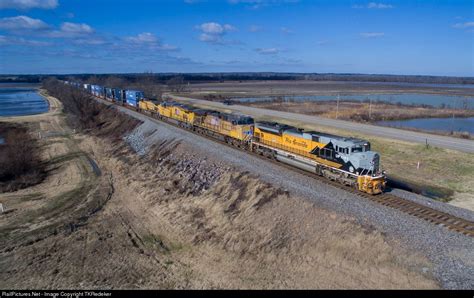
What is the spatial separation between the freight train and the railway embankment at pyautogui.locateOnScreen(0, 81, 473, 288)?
124cm

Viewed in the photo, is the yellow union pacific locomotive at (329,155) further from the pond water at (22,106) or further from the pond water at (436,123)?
the pond water at (22,106)

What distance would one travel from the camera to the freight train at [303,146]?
1808 cm

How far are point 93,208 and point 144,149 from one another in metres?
13.8

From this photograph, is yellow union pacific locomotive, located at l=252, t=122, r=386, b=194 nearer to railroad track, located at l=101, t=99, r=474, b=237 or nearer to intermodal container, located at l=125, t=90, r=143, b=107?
railroad track, located at l=101, t=99, r=474, b=237

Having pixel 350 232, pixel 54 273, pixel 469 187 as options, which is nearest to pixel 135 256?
pixel 54 273

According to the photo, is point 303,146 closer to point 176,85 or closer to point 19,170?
point 19,170

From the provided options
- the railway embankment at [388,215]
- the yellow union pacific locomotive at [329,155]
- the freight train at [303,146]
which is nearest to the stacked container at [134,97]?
the freight train at [303,146]

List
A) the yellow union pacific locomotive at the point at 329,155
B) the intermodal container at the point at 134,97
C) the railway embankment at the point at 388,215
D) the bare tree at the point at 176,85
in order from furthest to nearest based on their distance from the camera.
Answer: the bare tree at the point at 176,85
the intermodal container at the point at 134,97
the yellow union pacific locomotive at the point at 329,155
the railway embankment at the point at 388,215

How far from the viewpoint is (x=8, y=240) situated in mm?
17625

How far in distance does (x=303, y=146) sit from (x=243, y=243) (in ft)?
30.1

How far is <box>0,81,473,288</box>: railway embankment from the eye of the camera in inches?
471

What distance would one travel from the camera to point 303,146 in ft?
71.8

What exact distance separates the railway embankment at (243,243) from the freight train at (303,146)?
1.24 metres

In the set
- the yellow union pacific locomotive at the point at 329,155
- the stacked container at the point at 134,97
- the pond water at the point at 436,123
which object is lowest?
the pond water at the point at 436,123
